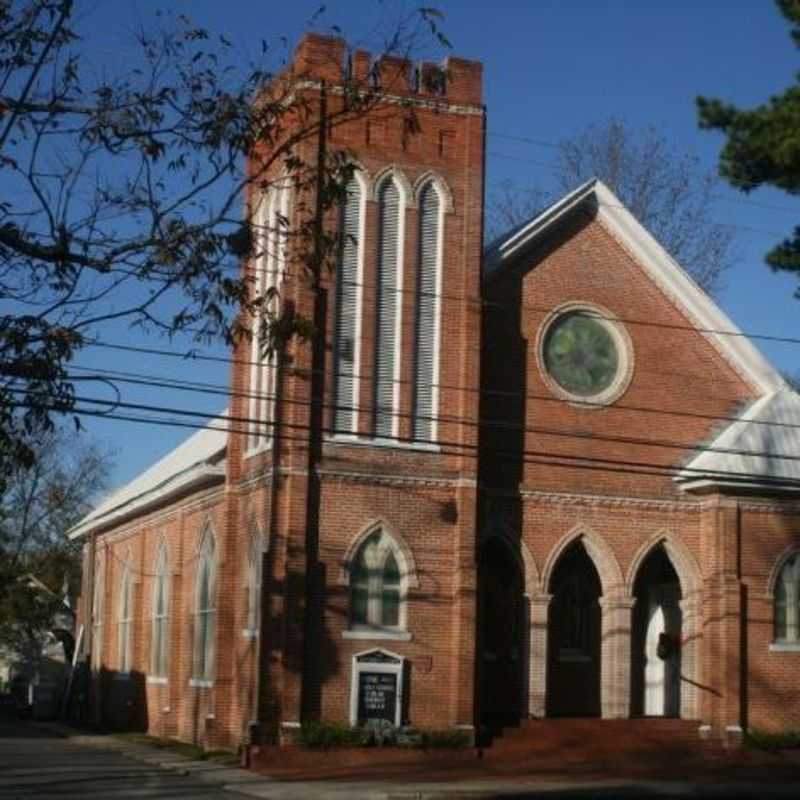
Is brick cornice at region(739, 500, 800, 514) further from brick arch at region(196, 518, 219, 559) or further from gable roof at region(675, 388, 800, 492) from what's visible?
brick arch at region(196, 518, 219, 559)

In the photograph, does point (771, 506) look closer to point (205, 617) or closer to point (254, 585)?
point (254, 585)

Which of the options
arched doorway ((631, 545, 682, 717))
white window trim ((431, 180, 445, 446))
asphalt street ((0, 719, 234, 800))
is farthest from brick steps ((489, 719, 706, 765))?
asphalt street ((0, 719, 234, 800))

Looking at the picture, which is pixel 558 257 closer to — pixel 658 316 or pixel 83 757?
pixel 658 316

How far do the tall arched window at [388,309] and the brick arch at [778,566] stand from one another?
8238 mm

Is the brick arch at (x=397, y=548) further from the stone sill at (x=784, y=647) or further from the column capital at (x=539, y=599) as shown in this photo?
the stone sill at (x=784, y=647)

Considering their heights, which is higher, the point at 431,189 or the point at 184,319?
the point at 431,189

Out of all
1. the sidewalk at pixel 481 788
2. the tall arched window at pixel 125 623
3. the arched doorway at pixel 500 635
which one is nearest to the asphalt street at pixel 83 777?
the sidewalk at pixel 481 788

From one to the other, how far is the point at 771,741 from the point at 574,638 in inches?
187

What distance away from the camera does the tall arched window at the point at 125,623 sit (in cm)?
4269

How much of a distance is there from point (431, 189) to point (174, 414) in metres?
7.61

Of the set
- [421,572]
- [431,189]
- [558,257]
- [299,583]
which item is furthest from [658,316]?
Answer: [299,583]

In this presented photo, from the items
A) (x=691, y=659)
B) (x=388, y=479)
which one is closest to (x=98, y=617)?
(x=388, y=479)

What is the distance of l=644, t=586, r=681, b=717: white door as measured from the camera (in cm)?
3306

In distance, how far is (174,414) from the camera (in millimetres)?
25672
